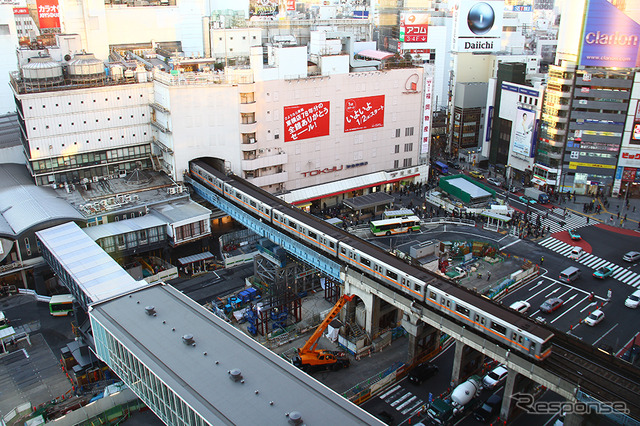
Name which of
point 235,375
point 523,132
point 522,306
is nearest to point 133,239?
point 235,375

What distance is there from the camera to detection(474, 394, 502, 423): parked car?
37.6m

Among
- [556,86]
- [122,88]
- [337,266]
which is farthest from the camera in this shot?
[556,86]

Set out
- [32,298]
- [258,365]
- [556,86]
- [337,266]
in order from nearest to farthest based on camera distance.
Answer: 1. [258,365]
2. [337,266]
3. [32,298]
4. [556,86]

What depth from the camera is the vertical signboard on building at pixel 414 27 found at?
11388 centimetres

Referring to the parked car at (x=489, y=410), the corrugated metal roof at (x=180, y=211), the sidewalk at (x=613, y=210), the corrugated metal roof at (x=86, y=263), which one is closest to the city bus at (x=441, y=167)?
the sidewalk at (x=613, y=210)

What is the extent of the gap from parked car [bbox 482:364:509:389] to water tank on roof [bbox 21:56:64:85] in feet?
178

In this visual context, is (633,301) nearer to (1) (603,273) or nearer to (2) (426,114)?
(1) (603,273)

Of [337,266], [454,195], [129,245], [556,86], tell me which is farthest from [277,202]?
[556,86]

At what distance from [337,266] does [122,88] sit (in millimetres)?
36044

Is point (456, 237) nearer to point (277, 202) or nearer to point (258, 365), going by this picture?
point (277, 202)

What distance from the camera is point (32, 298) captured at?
52.8m

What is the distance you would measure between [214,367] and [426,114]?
56.0 metres

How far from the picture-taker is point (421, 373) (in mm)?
41375

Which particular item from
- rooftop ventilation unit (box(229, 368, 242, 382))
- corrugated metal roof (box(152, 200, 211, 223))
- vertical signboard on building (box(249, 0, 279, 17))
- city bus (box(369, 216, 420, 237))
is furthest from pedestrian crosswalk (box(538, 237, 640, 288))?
vertical signboard on building (box(249, 0, 279, 17))
